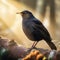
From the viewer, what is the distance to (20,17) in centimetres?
214

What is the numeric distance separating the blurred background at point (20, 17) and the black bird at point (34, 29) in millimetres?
36

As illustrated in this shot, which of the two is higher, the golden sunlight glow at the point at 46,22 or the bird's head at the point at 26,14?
the bird's head at the point at 26,14

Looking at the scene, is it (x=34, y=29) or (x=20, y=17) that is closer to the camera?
(x=34, y=29)

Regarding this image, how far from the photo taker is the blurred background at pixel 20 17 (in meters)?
2.03

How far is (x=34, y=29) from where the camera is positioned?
200cm

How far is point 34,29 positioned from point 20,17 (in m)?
0.18

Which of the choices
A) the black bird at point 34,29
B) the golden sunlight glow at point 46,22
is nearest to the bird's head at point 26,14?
the black bird at point 34,29

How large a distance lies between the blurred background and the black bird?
4 cm

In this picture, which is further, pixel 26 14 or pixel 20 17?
pixel 20 17

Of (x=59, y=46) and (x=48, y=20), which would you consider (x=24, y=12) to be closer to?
(x=48, y=20)

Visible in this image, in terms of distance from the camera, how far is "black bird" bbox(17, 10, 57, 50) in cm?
197

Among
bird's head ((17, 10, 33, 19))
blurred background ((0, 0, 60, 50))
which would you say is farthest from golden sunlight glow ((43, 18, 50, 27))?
bird's head ((17, 10, 33, 19))

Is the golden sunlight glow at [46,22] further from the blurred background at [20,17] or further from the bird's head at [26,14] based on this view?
the bird's head at [26,14]

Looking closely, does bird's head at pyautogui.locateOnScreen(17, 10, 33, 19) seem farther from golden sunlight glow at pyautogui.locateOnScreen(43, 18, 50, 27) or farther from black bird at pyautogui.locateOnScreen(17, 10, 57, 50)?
golden sunlight glow at pyautogui.locateOnScreen(43, 18, 50, 27)
